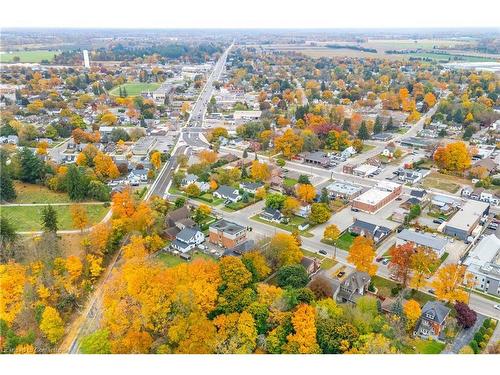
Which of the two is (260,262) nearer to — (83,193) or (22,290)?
(22,290)

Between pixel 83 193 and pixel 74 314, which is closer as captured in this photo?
pixel 74 314

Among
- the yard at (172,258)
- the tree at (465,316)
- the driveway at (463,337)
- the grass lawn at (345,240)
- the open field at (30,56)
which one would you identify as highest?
the open field at (30,56)

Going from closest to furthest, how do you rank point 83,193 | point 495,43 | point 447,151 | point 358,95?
point 83,193 < point 447,151 < point 358,95 < point 495,43

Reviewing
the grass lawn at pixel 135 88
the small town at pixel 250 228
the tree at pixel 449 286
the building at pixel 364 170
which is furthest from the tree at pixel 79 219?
the grass lawn at pixel 135 88

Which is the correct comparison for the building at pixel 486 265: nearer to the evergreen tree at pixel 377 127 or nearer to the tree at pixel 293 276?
the tree at pixel 293 276

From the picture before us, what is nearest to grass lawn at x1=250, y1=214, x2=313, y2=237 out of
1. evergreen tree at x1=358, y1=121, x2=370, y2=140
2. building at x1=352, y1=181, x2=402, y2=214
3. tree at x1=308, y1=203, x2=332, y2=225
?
tree at x1=308, y1=203, x2=332, y2=225

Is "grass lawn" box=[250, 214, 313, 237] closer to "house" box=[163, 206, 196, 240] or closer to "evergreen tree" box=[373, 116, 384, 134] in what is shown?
"house" box=[163, 206, 196, 240]

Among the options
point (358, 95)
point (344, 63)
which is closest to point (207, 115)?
point (358, 95)
